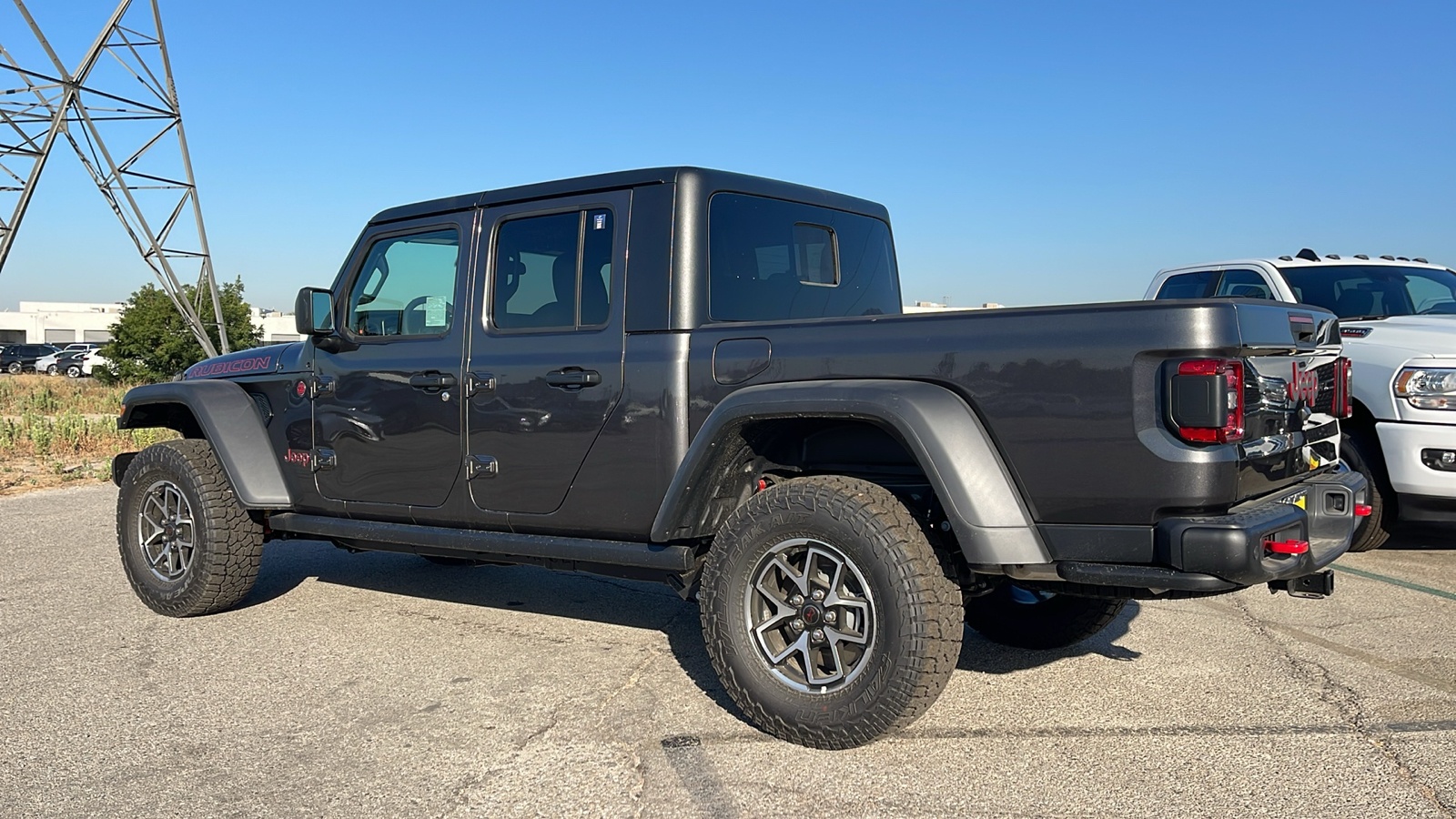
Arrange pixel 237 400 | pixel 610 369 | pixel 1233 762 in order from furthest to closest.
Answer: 1. pixel 237 400
2. pixel 610 369
3. pixel 1233 762

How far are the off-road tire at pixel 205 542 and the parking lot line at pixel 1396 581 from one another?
20.0 feet

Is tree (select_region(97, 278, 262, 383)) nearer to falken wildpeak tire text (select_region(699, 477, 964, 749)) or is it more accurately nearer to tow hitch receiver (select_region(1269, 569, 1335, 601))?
falken wildpeak tire text (select_region(699, 477, 964, 749))

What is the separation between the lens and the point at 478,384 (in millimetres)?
4742

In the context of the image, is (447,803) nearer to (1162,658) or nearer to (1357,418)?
(1162,658)

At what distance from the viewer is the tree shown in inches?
941

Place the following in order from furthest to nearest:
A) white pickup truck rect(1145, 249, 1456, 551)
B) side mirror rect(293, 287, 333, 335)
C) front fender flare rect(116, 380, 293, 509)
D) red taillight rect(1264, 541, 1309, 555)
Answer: white pickup truck rect(1145, 249, 1456, 551) < front fender flare rect(116, 380, 293, 509) < side mirror rect(293, 287, 333, 335) < red taillight rect(1264, 541, 1309, 555)

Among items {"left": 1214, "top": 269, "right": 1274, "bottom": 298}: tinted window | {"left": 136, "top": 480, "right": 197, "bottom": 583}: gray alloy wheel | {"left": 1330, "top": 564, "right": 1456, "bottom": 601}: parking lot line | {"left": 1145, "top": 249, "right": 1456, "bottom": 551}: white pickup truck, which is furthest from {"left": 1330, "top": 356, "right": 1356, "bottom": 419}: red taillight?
{"left": 136, "top": 480, "right": 197, "bottom": 583}: gray alloy wheel

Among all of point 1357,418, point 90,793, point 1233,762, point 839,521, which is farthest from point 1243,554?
point 1357,418

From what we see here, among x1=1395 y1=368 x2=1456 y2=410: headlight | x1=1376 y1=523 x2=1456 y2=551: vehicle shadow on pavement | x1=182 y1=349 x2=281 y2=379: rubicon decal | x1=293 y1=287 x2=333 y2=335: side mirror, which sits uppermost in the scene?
x1=293 y1=287 x2=333 y2=335: side mirror

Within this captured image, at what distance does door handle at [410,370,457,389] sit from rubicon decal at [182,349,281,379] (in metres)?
1.16

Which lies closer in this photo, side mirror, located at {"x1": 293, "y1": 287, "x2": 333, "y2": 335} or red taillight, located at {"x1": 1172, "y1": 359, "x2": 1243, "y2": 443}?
red taillight, located at {"x1": 1172, "y1": 359, "x2": 1243, "y2": 443}

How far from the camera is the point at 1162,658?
493 cm

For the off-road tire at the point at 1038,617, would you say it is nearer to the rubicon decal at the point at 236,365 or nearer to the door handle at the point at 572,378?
the door handle at the point at 572,378

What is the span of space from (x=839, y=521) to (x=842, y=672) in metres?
0.51
